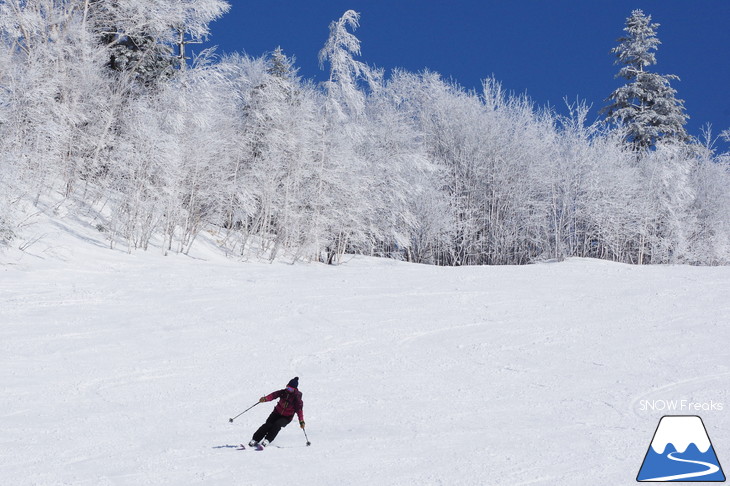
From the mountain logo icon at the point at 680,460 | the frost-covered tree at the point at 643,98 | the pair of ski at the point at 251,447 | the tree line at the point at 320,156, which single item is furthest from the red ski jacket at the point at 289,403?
the frost-covered tree at the point at 643,98

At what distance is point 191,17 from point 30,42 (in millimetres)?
6924

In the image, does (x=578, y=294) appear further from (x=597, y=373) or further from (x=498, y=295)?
(x=597, y=373)

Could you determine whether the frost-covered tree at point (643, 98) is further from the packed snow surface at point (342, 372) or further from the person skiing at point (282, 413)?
the person skiing at point (282, 413)

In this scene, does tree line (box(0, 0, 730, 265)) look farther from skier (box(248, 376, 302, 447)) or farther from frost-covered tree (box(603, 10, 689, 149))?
skier (box(248, 376, 302, 447))

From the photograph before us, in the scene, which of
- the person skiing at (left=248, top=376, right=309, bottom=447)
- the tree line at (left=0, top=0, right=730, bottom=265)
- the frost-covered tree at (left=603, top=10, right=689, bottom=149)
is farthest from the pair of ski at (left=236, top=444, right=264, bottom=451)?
the frost-covered tree at (left=603, top=10, right=689, bottom=149)

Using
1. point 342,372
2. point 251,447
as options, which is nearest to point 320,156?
point 342,372

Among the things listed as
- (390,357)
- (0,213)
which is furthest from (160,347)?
(0,213)

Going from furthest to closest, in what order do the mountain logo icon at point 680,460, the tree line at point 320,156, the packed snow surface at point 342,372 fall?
the tree line at point 320,156, the packed snow surface at point 342,372, the mountain logo icon at point 680,460

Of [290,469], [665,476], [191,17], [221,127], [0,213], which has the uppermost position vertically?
[191,17]

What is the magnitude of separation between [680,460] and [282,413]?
4.13m

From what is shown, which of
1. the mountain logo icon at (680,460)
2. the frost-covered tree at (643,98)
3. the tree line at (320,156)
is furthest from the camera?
the frost-covered tree at (643,98)

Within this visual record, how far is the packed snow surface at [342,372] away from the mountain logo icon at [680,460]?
185 mm

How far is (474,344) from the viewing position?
12.8m

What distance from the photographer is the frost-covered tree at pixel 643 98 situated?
144 ft
